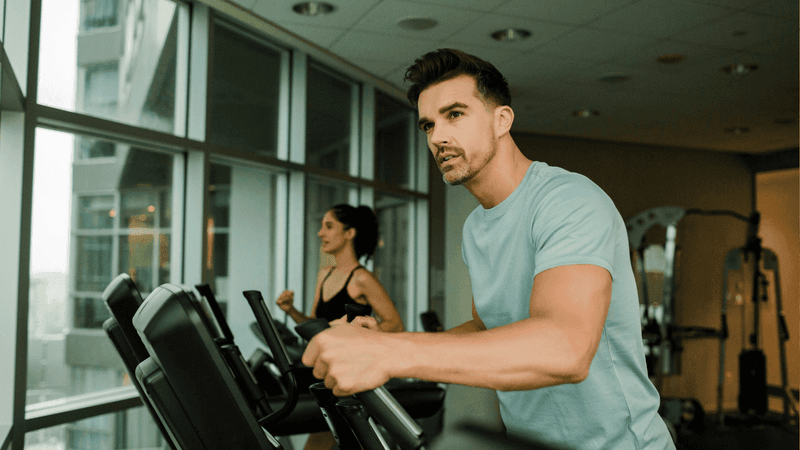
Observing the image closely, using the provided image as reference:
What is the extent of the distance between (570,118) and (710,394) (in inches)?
168

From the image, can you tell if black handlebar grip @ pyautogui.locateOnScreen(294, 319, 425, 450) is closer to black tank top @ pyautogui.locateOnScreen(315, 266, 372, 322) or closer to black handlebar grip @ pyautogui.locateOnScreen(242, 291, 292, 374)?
black handlebar grip @ pyautogui.locateOnScreen(242, 291, 292, 374)

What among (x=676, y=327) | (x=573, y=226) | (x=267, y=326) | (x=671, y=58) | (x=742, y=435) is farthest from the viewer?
(x=676, y=327)

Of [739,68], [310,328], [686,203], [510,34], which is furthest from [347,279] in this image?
[686,203]

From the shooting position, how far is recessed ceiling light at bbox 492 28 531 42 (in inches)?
162

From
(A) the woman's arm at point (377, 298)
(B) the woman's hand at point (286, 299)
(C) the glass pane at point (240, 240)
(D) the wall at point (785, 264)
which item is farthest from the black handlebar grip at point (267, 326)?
(D) the wall at point (785, 264)

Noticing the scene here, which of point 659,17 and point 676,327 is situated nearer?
point 659,17

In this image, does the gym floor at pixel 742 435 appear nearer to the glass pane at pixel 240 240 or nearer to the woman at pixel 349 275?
the woman at pixel 349 275

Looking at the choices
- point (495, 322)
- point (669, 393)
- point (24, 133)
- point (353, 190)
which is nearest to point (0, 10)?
point (24, 133)

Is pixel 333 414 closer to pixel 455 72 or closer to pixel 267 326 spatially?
pixel 267 326

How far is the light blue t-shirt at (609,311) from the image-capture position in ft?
3.12

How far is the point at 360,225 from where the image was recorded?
10.7 feet

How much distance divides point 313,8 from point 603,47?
7.06 feet

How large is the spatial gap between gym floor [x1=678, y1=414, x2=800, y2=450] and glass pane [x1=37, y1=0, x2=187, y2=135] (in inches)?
184

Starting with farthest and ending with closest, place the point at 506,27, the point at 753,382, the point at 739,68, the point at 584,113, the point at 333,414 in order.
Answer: the point at 584,113
the point at 753,382
the point at 739,68
the point at 506,27
the point at 333,414
